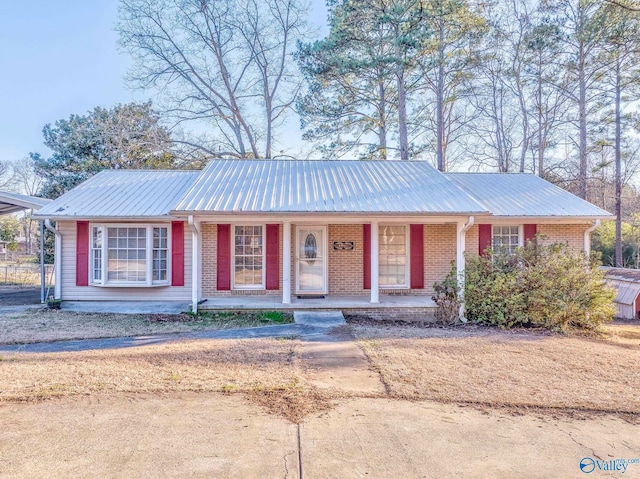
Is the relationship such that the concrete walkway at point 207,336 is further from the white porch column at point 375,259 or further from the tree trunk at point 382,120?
the tree trunk at point 382,120

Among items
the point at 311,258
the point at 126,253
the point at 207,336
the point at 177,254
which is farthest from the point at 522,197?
the point at 126,253

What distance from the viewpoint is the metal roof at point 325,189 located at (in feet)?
28.3

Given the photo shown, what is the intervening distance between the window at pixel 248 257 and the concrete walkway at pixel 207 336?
2.60 meters

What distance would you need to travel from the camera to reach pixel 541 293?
8.11 meters

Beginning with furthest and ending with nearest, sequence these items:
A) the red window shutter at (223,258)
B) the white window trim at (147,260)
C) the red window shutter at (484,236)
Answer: the red window shutter at (484,236)
the red window shutter at (223,258)
the white window trim at (147,260)

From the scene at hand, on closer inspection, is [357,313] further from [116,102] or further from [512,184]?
[116,102]

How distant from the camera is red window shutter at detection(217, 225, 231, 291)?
34.0ft

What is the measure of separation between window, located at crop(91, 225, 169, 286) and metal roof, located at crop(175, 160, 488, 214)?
2086mm

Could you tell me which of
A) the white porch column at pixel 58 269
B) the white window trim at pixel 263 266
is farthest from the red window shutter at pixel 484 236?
the white porch column at pixel 58 269

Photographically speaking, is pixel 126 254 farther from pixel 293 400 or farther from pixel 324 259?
pixel 293 400

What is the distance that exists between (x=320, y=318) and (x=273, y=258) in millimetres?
2831

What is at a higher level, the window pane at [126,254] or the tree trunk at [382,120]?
the tree trunk at [382,120]

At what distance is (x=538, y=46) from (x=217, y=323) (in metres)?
16.7

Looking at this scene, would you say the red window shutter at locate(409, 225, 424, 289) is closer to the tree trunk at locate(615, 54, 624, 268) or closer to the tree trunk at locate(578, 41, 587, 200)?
the tree trunk at locate(578, 41, 587, 200)
